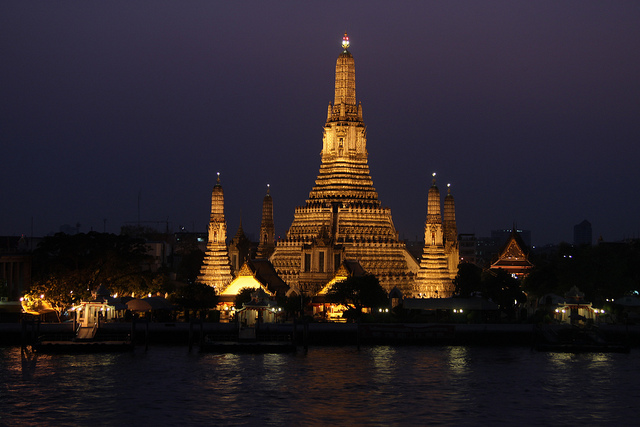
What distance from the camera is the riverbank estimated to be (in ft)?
270

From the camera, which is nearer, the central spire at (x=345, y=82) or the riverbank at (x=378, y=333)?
the riverbank at (x=378, y=333)

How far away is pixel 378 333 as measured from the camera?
83.2m

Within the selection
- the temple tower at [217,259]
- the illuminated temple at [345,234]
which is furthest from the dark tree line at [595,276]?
the temple tower at [217,259]

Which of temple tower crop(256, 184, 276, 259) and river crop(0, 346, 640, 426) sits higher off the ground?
temple tower crop(256, 184, 276, 259)

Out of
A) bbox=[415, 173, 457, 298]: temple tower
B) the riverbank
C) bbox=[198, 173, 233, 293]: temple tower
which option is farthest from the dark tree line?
bbox=[198, 173, 233, 293]: temple tower

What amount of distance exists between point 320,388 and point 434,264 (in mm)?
49975

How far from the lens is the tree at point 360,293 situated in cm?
Answer: 9325

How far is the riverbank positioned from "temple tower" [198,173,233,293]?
2609 cm

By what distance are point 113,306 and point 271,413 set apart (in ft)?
95.8

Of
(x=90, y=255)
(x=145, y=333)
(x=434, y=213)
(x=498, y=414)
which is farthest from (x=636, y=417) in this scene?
(x=434, y=213)

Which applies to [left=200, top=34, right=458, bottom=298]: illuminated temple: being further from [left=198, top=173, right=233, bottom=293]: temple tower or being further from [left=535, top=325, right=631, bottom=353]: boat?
[left=535, top=325, right=631, bottom=353]: boat

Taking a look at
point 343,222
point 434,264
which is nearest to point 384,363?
point 434,264

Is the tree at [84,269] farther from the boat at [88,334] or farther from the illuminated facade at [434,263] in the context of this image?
the illuminated facade at [434,263]

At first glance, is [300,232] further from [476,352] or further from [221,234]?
[476,352]
